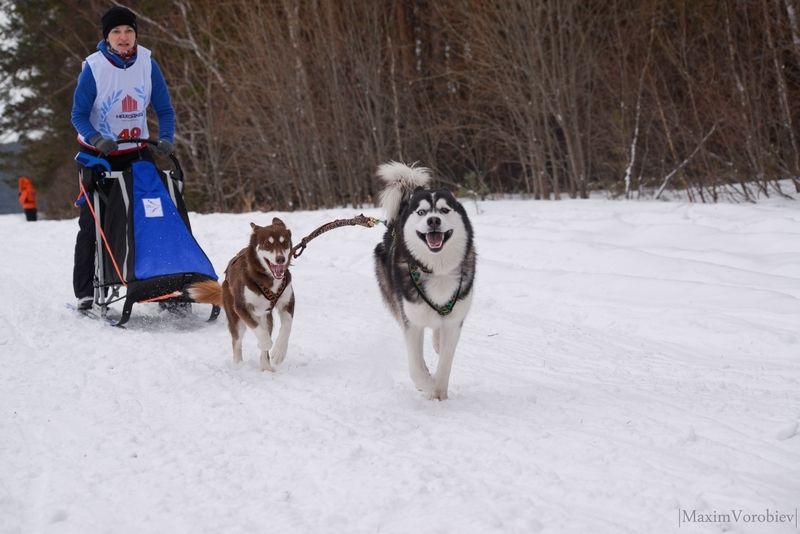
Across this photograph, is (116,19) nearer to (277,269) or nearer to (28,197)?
(277,269)

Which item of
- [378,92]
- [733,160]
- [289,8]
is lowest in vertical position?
[733,160]

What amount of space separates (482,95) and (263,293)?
803 centimetres

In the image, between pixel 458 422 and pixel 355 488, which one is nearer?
pixel 355 488

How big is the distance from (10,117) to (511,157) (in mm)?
21963

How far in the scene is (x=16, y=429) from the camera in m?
3.40

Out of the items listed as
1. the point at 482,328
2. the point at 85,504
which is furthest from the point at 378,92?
the point at 85,504

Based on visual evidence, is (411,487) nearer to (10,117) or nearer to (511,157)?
(511,157)

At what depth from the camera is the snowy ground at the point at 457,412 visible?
251cm

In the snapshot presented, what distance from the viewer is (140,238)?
5.57 m

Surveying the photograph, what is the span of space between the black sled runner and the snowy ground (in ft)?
1.14

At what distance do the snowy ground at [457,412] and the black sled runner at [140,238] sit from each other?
0.35 metres

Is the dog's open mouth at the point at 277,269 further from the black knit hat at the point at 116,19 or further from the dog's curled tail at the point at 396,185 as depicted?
the black knit hat at the point at 116,19

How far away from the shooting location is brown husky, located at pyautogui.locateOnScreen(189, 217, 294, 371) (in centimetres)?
455

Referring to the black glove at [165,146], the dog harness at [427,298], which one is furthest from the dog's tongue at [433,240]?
the black glove at [165,146]
